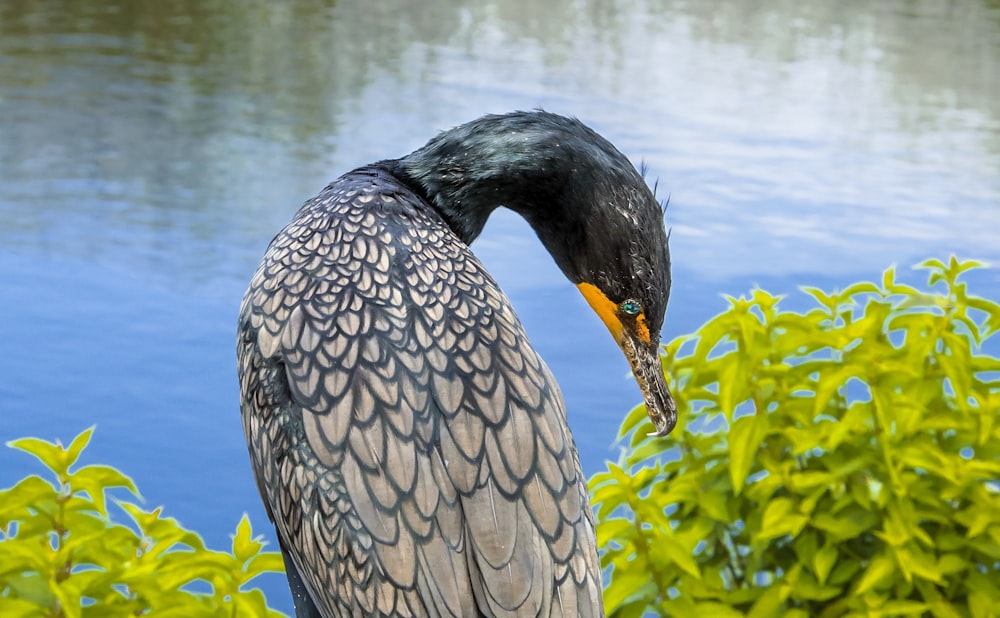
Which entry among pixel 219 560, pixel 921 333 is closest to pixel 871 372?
pixel 921 333

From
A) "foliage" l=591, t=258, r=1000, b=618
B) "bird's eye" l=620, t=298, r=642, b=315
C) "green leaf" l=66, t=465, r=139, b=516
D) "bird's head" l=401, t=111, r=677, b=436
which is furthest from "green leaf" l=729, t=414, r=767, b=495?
"green leaf" l=66, t=465, r=139, b=516

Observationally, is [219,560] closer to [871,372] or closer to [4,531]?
[4,531]

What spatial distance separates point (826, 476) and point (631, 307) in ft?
2.27

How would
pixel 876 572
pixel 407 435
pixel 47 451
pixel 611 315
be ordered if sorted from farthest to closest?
pixel 876 572, pixel 47 451, pixel 611 315, pixel 407 435

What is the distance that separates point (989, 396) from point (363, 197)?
1124 millimetres

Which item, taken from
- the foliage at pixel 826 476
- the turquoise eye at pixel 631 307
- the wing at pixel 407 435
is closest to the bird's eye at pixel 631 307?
the turquoise eye at pixel 631 307

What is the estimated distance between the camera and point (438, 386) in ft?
4.10

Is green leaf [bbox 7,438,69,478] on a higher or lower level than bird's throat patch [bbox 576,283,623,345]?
lower

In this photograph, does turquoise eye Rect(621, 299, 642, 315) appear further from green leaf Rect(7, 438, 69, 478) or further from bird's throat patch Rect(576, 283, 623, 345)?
green leaf Rect(7, 438, 69, 478)

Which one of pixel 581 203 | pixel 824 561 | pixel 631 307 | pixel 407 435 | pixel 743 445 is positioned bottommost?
pixel 824 561

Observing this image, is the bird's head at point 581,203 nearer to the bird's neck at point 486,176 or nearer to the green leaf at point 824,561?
the bird's neck at point 486,176

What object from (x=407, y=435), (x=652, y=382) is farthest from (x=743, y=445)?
(x=407, y=435)

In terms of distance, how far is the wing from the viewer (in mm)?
1189

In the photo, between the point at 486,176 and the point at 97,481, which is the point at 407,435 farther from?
the point at 97,481
